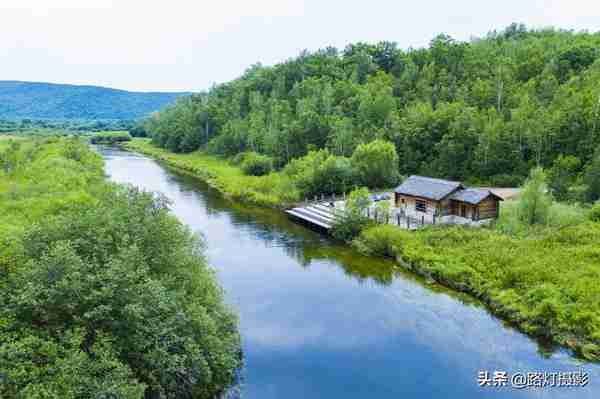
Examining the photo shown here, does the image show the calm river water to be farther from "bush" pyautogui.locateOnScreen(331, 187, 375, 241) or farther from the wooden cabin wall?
the wooden cabin wall

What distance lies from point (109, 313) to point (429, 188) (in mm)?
26791

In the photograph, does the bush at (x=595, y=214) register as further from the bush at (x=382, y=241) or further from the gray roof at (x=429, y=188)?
the bush at (x=382, y=241)

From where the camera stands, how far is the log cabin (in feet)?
104

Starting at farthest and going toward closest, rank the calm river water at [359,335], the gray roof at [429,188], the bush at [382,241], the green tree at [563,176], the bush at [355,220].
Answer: the green tree at [563,176]
the bush at [355,220]
the gray roof at [429,188]
the bush at [382,241]
the calm river water at [359,335]

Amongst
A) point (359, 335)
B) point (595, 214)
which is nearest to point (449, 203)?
point (595, 214)

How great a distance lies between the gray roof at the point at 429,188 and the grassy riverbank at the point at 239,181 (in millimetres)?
14048

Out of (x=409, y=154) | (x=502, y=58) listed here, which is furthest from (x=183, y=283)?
(x=502, y=58)

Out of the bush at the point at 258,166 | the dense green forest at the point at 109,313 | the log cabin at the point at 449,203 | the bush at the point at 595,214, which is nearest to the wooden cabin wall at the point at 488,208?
the log cabin at the point at 449,203

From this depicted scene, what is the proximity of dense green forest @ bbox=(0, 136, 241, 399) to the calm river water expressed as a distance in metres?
2.85

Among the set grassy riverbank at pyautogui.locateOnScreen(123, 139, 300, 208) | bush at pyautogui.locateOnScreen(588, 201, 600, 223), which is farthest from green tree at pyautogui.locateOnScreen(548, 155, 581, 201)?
grassy riverbank at pyautogui.locateOnScreen(123, 139, 300, 208)

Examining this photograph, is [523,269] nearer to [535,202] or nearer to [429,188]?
[535,202]

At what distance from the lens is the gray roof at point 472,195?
31219 millimetres

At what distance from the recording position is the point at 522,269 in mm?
22516

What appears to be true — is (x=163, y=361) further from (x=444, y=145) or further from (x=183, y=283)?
(x=444, y=145)
